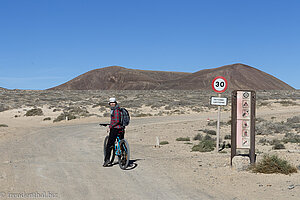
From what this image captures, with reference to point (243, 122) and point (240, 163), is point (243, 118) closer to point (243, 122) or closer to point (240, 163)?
point (243, 122)

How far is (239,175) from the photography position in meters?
8.32

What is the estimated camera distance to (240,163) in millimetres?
8734

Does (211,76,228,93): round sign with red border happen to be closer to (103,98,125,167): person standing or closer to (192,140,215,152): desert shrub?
(192,140,215,152): desert shrub

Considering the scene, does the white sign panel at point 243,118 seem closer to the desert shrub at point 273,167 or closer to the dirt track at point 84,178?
the desert shrub at point 273,167

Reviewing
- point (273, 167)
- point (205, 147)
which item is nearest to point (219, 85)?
point (205, 147)

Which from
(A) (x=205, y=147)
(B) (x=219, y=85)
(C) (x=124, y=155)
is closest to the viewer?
(C) (x=124, y=155)

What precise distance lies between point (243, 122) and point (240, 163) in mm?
1117

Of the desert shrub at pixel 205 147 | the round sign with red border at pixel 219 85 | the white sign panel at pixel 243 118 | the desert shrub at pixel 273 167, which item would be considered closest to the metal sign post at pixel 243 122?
the white sign panel at pixel 243 118

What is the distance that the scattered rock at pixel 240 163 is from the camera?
873 centimetres

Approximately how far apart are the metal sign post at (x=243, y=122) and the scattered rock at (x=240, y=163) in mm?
233

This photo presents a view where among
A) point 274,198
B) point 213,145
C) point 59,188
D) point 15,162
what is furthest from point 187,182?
point 213,145

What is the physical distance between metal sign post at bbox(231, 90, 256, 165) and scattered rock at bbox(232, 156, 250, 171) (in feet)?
0.77

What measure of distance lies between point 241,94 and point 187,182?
2979 mm

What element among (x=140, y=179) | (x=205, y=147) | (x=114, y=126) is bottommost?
(x=140, y=179)
